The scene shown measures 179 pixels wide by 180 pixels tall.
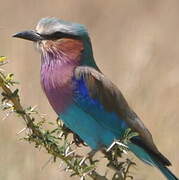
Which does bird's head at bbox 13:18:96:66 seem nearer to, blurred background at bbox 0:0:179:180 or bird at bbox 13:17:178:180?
bird at bbox 13:17:178:180

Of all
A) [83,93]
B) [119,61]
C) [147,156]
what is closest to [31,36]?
[83,93]

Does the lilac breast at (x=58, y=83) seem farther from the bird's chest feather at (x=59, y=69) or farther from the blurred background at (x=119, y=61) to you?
the blurred background at (x=119, y=61)

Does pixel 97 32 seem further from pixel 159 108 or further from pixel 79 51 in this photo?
pixel 79 51

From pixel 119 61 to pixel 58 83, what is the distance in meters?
3.28

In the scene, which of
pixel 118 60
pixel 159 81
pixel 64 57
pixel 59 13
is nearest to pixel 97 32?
pixel 59 13

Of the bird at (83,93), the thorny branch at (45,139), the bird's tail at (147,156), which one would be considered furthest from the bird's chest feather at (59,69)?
the thorny branch at (45,139)

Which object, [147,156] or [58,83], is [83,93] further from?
[147,156]

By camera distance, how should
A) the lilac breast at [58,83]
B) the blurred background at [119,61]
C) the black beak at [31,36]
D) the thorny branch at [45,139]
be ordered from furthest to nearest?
the blurred background at [119,61] → the lilac breast at [58,83] → the black beak at [31,36] → the thorny branch at [45,139]

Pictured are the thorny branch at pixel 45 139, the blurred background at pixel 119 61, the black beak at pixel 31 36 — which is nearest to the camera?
the thorny branch at pixel 45 139

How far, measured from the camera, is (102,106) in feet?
12.9

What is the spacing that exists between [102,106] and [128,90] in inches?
51.1

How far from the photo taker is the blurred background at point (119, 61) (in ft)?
15.2

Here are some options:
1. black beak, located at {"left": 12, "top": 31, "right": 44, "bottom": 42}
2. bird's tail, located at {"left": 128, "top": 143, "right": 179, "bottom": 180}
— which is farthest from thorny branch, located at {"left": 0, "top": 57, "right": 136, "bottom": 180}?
black beak, located at {"left": 12, "top": 31, "right": 44, "bottom": 42}

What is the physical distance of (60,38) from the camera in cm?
389
